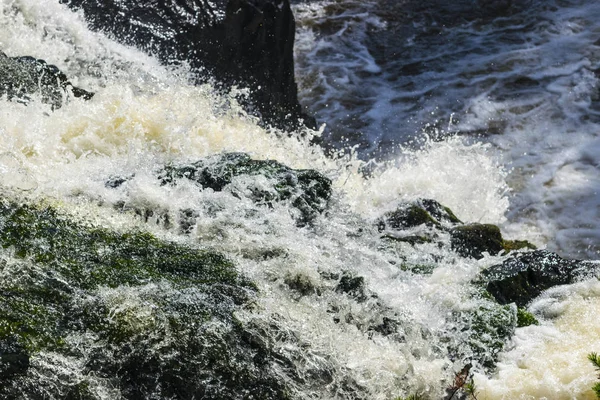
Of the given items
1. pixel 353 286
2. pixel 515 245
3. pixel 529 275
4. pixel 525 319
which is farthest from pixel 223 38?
pixel 525 319

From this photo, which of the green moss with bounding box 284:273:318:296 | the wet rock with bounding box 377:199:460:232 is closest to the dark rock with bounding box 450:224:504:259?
the wet rock with bounding box 377:199:460:232

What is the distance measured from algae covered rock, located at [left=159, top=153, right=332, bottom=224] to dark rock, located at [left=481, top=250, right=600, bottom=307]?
1352mm

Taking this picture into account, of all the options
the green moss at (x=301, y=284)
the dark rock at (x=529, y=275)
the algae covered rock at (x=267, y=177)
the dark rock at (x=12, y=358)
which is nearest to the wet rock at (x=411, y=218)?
the algae covered rock at (x=267, y=177)

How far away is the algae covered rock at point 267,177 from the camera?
493 centimetres

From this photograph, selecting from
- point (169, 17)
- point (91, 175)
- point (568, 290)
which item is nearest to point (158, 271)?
point (91, 175)

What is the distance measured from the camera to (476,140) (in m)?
9.48

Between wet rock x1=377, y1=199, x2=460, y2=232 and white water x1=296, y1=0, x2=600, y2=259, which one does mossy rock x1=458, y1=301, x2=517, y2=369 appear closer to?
wet rock x1=377, y1=199, x2=460, y2=232

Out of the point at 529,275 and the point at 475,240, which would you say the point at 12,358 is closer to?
the point at 529,275

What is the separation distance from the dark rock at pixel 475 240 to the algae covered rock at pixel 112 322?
2.39 metres

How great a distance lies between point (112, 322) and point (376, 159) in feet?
20.2

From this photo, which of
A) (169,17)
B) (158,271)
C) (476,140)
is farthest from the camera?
(476,140)

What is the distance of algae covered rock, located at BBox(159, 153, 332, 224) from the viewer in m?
4.93

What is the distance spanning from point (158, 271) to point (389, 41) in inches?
367

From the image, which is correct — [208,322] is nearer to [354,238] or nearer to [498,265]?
[354,238]
